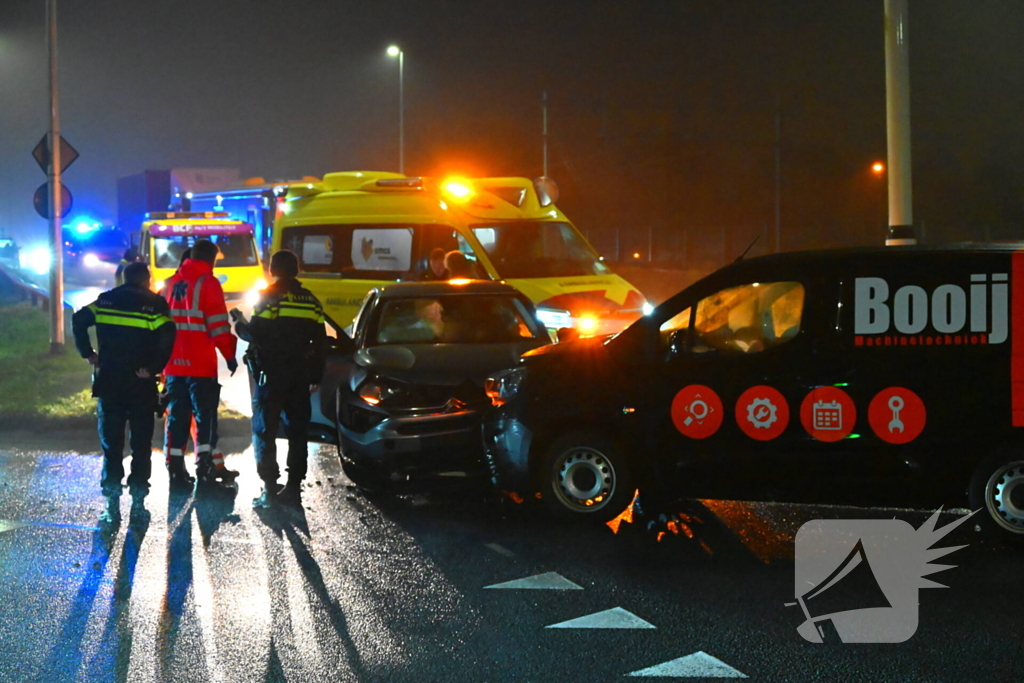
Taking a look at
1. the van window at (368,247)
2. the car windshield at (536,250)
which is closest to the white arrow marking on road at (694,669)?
the car windshield at (536,250)

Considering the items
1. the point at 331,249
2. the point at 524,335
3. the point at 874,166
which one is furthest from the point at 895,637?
the point at 874,166

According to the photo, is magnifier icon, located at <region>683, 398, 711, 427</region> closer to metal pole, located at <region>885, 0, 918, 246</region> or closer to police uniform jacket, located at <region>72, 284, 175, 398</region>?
police uniform jacket, located at <region>72, 284, 175, 398</region>

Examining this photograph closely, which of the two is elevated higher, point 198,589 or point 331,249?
point 331,249

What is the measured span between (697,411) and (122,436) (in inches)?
159

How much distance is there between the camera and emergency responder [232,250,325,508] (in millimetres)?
8633

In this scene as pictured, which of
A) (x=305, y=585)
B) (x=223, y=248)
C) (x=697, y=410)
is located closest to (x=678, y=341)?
(x=697, y=410)

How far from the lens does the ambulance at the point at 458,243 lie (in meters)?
13.9

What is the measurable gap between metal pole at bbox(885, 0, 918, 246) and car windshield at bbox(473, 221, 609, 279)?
12.5 ft

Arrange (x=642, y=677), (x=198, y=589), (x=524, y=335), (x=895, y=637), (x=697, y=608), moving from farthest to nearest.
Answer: (x=524, y=335), (x=198, y=589), (x=697, y=608), (x=895, y=637), (x=642, y=677)

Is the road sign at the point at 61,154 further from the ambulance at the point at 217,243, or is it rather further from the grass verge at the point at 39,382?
the ambulance at the point at 217,243

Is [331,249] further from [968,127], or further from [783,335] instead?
[968,127]

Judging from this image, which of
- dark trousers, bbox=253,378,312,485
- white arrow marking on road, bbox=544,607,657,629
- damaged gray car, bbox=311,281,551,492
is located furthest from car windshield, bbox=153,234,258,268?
white arrow marking on road, bbox=544,607,657,629

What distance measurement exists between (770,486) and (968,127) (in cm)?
4789

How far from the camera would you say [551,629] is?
5.31 m
